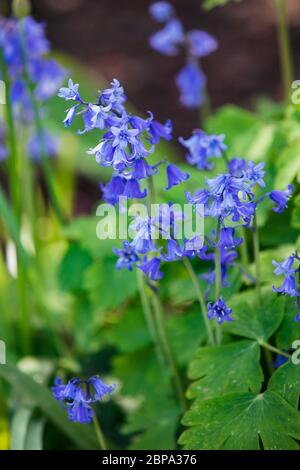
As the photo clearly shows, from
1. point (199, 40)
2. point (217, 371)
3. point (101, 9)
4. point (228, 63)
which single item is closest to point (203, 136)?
point (217, 371)

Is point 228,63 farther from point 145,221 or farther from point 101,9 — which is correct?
point 145,221

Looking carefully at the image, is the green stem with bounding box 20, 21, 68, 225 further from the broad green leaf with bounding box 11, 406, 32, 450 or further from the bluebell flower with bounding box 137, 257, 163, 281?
the bluebell flower with bounding box 137, 257, 163, 281

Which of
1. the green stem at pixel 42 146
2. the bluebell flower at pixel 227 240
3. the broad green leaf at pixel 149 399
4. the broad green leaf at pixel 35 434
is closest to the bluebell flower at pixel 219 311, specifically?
the bluebell flower at pixel 227 240

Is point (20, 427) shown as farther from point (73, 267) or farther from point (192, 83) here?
point (192, 83)

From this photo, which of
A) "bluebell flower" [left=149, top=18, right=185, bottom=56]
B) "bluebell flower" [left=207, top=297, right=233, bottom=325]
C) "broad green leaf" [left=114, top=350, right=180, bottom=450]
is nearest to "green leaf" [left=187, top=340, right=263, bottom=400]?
"bluebell flower" [left=207, top=297, right=233, bottom=325]

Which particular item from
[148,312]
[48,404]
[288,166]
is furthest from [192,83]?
[48,404]

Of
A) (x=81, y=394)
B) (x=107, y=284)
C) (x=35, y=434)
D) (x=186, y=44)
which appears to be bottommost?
(x=35, y=434)
